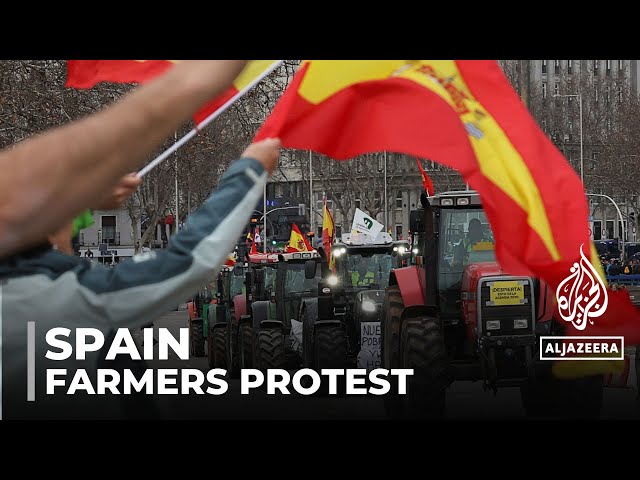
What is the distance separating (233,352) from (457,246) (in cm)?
1021

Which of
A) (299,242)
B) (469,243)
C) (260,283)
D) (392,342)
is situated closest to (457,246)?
(469,243)

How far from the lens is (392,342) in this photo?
13.8m

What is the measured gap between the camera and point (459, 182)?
77125 mm

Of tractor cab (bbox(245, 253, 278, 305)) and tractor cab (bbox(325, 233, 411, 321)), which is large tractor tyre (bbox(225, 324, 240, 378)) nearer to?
tractor cab (bbox(245, 253, 278, 305))

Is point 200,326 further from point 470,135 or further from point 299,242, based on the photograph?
point 470,135

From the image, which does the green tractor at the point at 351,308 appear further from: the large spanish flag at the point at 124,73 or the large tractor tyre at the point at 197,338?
the large spanish flag at the point at 124,73

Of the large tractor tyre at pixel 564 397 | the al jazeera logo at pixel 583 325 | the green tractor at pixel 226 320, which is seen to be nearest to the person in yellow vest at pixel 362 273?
the green tractor at pixel 226 320

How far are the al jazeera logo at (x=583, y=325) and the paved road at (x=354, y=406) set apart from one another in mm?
914

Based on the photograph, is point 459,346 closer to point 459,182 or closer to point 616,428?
point 616,428

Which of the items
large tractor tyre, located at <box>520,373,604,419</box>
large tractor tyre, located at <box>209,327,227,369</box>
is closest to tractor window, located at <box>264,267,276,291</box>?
large tractor tyre, located at <box>209,327,227,369</box>

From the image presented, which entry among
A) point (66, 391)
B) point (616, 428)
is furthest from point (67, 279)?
point (616, 428)

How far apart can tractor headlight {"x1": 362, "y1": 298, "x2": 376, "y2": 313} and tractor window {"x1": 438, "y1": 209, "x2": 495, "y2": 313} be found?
3.65 metres

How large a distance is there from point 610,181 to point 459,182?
8422 millimetres

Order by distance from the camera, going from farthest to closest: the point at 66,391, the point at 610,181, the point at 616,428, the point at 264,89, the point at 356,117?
the point at 610,181 → the point at 264,89 → the point at 616,428 → the point at 356,117 → the point at 66,391
